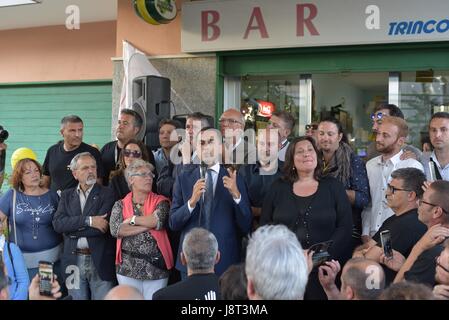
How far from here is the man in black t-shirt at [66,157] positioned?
4789mm

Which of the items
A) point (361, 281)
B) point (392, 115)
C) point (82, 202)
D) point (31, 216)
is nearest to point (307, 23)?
point (392, 115)

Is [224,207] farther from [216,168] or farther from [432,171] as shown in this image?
[432,171]

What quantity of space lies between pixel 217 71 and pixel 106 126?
297 centimetres

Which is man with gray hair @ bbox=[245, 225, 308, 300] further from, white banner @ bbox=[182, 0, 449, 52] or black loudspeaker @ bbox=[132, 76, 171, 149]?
white banner @ bbox=[182, 0, 449, 52]

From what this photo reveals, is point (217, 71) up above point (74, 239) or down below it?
above

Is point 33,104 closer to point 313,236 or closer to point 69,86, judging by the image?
point 69,86

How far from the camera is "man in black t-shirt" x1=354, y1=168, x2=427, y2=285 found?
3008mm

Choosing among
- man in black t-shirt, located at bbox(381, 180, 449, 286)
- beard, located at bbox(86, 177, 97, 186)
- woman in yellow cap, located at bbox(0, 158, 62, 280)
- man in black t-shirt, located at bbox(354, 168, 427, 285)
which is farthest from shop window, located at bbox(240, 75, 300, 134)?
man in black t-shirt, located at bbox(381, 180, 449, 286)

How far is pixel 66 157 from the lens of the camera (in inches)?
190

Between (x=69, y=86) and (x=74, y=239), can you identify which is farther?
(x=69, y=86)

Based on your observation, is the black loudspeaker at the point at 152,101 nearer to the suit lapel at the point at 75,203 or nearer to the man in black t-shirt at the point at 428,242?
the suit lapel at the point at 75,203

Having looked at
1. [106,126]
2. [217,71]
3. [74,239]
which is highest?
[217,71]

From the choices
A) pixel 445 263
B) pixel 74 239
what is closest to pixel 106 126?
pixel 74 239

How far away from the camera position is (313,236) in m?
3.41
